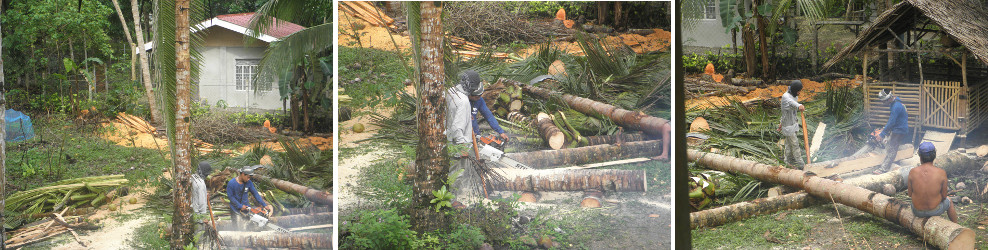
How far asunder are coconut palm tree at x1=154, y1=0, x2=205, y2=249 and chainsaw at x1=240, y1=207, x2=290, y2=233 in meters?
0.56

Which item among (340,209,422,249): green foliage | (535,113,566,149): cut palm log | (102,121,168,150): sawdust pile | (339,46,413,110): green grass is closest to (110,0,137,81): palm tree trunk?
(102,121,168,150): sawdust pile

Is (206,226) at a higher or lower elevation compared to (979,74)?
lower

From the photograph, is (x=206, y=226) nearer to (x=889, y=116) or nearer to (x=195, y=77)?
(x=195, y=77)

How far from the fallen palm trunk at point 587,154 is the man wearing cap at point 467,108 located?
307 millimetres

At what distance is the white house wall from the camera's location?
6918 millimetres

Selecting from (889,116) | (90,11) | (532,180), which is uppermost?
(90,11)

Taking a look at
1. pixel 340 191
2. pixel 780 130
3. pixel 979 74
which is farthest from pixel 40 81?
pixel 979 74

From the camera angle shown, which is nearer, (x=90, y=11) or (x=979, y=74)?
(x=979, y=74)

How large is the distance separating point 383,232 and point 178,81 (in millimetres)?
2350

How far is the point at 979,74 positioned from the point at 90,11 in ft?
28.0

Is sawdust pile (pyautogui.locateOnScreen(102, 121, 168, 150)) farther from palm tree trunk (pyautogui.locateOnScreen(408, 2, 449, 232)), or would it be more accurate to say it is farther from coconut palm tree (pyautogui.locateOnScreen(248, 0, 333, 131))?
palm tree trunk (pyautogui.locateOnScreen(408, 2, 449, 232))

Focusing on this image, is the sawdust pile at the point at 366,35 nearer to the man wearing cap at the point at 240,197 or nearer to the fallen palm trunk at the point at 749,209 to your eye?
the man wearing cap at the point at 240,197

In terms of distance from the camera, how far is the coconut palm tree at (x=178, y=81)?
6.57 meters

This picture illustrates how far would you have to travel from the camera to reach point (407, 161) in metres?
6.51
